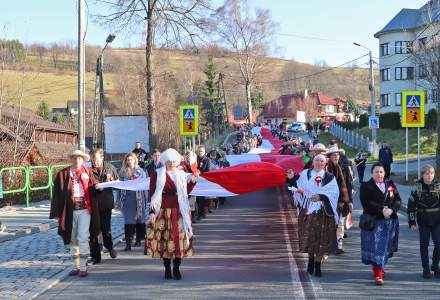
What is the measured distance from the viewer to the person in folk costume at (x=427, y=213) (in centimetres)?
859

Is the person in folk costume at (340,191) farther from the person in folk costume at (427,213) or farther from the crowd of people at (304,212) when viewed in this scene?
the person in folk costume at (427,213)

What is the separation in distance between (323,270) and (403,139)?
127 ft

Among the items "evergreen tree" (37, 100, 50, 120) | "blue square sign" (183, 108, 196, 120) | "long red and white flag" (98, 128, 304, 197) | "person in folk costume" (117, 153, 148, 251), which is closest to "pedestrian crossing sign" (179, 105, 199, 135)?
"blue square sign" (183, 108, 196, 120)

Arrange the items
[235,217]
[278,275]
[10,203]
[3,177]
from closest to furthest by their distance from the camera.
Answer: [278,275], [235,217], [3,177], [10,203]

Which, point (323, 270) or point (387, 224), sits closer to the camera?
point (387, 224)

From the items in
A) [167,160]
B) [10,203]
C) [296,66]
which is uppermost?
[296,66]

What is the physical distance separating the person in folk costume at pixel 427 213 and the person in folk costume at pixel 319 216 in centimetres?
118

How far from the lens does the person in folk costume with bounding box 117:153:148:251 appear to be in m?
10.8

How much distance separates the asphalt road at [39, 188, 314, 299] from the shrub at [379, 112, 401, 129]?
39.0 m

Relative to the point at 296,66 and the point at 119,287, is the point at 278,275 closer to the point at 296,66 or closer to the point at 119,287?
the point at 119,287

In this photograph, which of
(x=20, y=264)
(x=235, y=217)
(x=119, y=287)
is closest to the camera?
(x=119, y=287)

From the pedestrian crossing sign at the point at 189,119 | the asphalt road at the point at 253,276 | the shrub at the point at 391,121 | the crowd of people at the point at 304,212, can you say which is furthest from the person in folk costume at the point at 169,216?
the shrub at the point at 391,121

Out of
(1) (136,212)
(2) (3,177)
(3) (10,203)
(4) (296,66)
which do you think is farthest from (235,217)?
(4) (296,66)

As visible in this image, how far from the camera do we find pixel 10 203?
2011 centimetres
